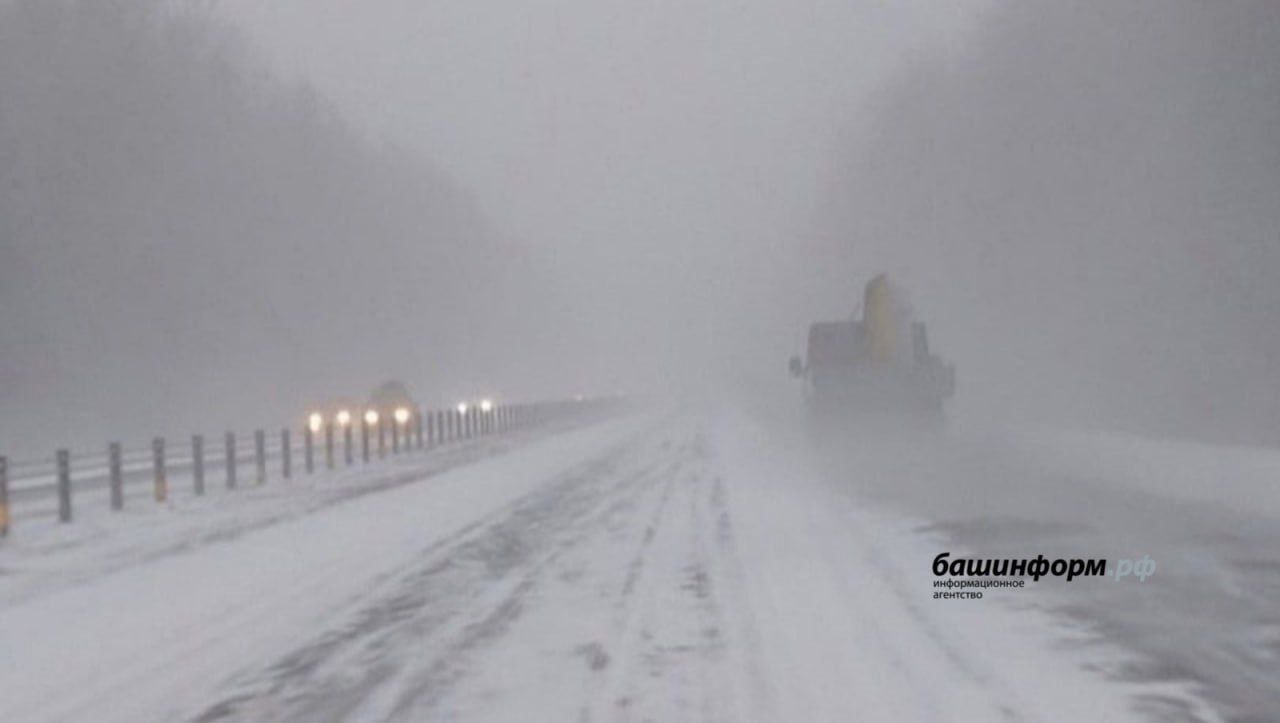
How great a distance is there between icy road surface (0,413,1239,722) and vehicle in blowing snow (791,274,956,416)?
13185 millimetres

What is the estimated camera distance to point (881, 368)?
91.6 ft

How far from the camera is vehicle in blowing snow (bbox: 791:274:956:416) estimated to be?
2766 centimetres

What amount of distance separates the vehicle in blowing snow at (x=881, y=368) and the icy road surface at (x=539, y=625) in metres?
13.2

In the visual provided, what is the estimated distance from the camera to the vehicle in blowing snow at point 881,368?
2766 cm

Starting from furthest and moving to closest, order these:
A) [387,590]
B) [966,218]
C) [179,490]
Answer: [966,218], [179,490], [387,590]

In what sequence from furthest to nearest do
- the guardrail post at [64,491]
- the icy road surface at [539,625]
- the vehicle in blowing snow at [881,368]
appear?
the vehicle in blowing snow at [881,368], the guardrail post at [64,491], the icy road surface at [539,625]

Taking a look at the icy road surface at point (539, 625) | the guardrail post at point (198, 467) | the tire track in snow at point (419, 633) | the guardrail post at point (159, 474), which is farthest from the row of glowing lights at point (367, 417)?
the tire track in snow at point (419, 633)

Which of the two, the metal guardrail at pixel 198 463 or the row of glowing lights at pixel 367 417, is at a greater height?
the row of glowing lights at pixel 367 417

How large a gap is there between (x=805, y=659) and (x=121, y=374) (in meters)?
49.5

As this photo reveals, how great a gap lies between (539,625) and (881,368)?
2104 centimetres

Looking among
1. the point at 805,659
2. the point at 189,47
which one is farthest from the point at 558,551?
→ the point at 189,47

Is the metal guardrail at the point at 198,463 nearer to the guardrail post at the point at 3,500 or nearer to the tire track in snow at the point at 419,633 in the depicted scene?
the guardrail post at the point at 3,500

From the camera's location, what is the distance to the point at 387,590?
30.7ft

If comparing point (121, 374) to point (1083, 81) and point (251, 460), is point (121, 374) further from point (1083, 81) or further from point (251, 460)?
point (1083, 81)
